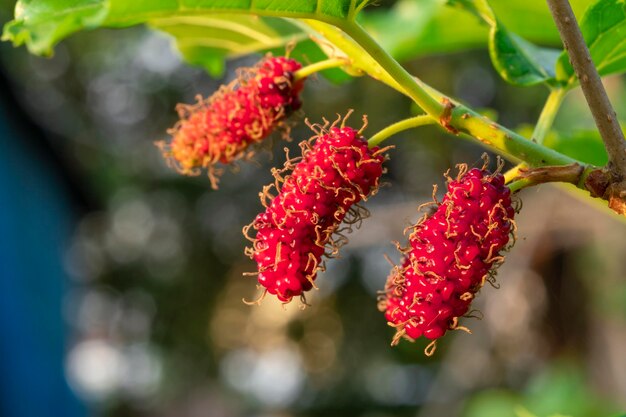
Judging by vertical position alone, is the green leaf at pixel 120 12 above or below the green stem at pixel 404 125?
above

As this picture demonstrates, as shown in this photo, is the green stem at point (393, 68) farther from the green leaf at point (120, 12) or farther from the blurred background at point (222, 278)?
the blurred background at point (222, 278)

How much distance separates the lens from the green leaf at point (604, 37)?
729 millimetres

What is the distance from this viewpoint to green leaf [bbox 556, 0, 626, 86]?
729 millimetres

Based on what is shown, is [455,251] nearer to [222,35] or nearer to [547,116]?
[547,116]

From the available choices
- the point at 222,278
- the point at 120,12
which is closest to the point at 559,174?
the point at 120,12

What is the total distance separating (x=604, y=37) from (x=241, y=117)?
403 mm

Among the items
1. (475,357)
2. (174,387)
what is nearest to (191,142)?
(475,357)

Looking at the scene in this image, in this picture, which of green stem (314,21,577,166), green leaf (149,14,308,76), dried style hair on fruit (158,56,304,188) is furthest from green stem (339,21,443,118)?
green leaf (149,14,308,76)

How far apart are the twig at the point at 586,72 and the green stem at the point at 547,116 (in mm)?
134

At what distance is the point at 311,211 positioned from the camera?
26.1 inches

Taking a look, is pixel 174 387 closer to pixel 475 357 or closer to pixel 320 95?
pixel 320 95

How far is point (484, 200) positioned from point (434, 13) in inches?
32.8

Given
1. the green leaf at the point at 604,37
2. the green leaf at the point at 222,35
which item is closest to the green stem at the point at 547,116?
the green leaf at the point at 604,37

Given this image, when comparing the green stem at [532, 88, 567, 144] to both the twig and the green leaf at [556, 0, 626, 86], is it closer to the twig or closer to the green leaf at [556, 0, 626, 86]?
the green leaf at [556, 0, 626, 86]
